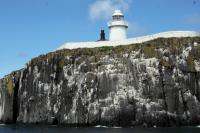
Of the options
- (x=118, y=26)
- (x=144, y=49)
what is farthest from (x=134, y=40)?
(x=118, y=26)

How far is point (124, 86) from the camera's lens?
262 feet

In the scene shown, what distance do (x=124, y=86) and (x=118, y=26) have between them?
2398 centimetres

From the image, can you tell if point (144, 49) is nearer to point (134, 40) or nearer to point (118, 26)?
point (134, 40)

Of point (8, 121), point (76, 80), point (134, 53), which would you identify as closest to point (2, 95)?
point (8, 121)

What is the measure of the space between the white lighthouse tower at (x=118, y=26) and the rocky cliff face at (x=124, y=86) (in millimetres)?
12755

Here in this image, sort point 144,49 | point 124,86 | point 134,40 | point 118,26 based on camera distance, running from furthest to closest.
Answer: point 118,26, point 134,40, point 144,49, point 124,86

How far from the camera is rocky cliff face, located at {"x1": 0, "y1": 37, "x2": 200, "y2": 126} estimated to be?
254 ft

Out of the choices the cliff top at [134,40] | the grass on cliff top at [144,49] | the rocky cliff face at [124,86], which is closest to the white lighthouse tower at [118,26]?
the cliff top at [134,40]

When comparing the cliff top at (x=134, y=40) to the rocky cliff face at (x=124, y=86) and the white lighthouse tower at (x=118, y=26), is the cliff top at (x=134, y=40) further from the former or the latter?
the white lighthouse tower at (x=118, y=26)

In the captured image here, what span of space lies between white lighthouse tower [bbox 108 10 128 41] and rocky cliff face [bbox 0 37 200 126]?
12.8 metres

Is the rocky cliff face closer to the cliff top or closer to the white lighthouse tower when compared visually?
the cliff top

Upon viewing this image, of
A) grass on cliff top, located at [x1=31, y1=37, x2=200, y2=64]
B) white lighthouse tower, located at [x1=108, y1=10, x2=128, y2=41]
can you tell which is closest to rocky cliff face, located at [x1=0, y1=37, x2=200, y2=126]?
grass on cliff top, located at [x1=31, y1=37, x2=200, y2=64]

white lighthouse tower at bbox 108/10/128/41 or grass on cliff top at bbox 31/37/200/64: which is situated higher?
white lighthouse tower at bbox 108/10/128/41

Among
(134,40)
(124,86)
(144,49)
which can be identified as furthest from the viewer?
(134,40)
